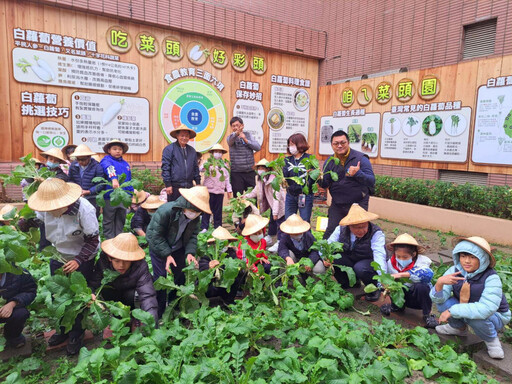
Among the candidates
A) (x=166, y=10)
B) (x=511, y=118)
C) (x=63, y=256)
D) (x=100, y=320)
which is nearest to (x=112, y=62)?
(x=166, y=10)

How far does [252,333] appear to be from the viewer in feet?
9.96

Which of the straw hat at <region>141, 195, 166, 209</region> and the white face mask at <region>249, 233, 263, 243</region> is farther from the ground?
the straw hat at <region>141, 195, 166, 209</region>

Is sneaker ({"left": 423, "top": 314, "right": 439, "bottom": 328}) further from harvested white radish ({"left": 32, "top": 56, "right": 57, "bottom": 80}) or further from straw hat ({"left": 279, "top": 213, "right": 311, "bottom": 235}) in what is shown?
harvested white radish ({"left": 32, "top": 56, "right": 57, "bottom": 80})

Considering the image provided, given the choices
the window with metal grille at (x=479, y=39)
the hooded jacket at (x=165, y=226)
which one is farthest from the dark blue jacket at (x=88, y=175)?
the window with metal grille at (x=479, y=39)

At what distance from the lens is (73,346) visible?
3023 mm

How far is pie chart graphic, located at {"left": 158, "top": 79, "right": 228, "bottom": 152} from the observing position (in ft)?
29.4

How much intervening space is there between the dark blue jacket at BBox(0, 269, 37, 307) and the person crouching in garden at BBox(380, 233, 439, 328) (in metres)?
3.43

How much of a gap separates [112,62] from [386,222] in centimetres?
734

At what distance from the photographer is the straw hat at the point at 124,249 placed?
9.86 feet

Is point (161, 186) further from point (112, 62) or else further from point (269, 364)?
point (269, 364)

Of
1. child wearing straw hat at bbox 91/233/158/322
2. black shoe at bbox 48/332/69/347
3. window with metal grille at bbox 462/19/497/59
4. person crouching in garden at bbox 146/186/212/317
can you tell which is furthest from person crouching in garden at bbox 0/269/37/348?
window with metal grille at bbox 462/19/497/59

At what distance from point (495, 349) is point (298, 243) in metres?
2.15

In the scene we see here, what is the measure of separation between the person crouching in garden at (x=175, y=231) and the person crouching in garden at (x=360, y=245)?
163 cm

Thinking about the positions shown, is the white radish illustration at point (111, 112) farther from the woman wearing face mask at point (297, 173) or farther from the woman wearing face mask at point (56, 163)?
the woman wearing face mask at point (297, 173)
